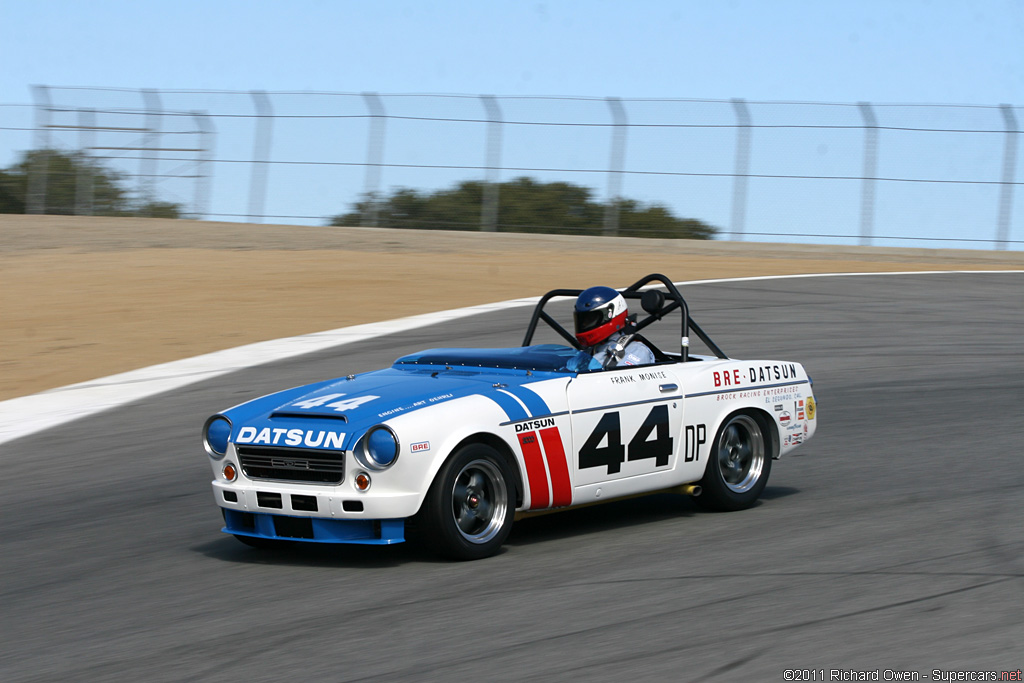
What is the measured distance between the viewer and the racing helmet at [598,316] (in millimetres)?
6949

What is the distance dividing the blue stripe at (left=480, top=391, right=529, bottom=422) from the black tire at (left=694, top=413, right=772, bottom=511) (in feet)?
4.76

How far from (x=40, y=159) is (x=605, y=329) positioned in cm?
2273

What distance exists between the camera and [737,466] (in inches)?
286

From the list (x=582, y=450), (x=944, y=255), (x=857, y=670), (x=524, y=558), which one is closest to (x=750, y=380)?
(x=582, y=450)

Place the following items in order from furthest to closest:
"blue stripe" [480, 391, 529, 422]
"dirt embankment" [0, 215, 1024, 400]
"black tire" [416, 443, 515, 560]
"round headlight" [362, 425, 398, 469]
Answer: "dirt embankment" [0, 215, 1024, 400], "blue stripe" [480, 391, 529, 422], "black tire" [416, 443, 515, 560], "round headlight" [362, 425, 398, 469]

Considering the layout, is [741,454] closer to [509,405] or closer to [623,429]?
[623,429]

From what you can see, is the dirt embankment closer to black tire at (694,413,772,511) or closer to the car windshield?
the car windshield

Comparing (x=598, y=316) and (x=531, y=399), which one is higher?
(x=598, y=316)

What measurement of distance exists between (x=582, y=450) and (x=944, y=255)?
19815 millimetres

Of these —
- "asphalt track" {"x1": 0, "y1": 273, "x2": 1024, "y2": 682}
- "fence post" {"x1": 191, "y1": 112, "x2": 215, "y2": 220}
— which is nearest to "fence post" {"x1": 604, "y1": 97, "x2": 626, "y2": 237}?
"fence post" {"x1": 191, "y1": 112, "x2": 215, "y2": 220}

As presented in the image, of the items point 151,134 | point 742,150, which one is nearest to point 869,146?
point 742,150

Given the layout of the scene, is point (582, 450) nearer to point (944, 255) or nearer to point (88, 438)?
point (88, 438)

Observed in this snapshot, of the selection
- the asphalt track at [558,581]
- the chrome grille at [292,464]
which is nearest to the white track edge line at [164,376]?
the asphalt track at [558,581]

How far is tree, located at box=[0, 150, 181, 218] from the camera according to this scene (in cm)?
2647
